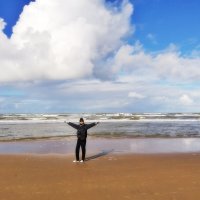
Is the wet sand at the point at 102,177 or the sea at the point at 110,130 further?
the sea at the point at 110,130

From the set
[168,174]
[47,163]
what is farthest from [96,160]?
[168,174]

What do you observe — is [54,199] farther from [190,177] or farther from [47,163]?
[47,163]

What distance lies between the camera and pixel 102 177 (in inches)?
457

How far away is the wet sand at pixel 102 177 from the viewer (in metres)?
9.45

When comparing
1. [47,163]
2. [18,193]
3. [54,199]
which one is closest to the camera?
[54,199]

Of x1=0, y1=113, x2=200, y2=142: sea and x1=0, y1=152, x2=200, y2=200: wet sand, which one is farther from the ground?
x1=0, y1=113, x2=200, y2=142: sea

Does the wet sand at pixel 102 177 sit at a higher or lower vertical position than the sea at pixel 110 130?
lower

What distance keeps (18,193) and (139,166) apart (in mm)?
5586

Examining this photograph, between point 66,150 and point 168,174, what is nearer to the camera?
point 168,174

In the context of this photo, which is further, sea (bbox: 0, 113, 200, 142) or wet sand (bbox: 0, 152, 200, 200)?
sea (bbox: 0, 113, 200, 142)

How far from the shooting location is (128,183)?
10688 mm

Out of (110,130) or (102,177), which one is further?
(110,130)

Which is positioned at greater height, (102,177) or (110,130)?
Answer: (110,130)

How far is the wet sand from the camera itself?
31.0 ft
